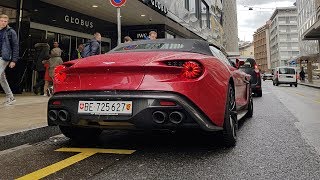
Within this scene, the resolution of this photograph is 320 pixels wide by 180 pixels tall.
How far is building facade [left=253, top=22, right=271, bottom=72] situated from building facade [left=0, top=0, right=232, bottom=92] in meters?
134

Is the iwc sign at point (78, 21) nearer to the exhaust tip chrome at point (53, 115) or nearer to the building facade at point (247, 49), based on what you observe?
the exhaust tip chrome at point (53, 115)

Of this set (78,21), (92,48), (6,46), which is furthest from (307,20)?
(6,46)

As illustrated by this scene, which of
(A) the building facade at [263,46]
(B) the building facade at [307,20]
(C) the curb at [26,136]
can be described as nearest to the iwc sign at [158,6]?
(C) the curb at [26,136]

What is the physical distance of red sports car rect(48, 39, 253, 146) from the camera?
10.5 feet

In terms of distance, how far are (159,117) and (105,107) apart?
53cm

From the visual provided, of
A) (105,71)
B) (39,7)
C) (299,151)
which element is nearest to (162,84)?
(105,71)

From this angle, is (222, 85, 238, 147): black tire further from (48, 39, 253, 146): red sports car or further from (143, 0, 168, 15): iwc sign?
(143, 0, 168, 15): iwc sign

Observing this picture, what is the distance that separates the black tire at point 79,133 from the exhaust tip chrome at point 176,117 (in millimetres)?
1310

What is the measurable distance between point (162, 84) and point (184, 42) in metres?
1.35

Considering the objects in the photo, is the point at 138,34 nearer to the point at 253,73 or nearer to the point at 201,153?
the point at 253,73

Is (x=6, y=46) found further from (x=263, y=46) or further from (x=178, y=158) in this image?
(x=263, y=46)

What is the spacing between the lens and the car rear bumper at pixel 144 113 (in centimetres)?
318

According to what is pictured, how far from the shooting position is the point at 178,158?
3385mm

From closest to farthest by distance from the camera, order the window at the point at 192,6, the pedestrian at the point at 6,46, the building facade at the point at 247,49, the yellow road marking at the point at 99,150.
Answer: the yellow road marking at the point at 99,150 → the pedestrian at the point at 6,46 → the window at the point at 192,6 → the building facade at the point at 247,49
